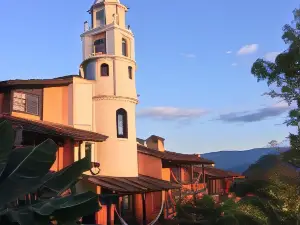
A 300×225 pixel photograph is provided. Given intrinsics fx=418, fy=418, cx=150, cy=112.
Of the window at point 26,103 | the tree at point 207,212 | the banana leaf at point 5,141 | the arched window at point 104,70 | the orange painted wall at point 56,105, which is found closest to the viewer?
the banana leaf at point 5,141

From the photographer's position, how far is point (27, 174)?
687 centimetres

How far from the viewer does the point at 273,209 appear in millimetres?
11281

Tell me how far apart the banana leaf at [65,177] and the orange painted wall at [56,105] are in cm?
1307

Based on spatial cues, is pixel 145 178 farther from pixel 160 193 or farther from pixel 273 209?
pixel 273 209

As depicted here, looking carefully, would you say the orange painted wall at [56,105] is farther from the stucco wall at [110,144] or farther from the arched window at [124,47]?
the arched window at [124,47]

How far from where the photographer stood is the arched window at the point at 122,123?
24.6m

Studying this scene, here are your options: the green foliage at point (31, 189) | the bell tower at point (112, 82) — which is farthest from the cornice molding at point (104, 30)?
the green foliage at point (31, 189)

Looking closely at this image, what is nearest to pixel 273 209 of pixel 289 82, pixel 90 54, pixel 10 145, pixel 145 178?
pixel 289 82

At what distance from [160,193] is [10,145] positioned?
Answer: 21.5 m

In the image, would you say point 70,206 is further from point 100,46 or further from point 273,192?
point 100,46

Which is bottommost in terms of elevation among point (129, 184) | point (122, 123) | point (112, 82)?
point (129, 184)

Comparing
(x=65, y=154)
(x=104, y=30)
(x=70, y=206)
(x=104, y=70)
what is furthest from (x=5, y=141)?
(x=104, y=30)

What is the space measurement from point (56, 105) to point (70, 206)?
15.2 meters

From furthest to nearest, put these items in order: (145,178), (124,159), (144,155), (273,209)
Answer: (144,155) → (145,178) → (124,159) → (273,209)
